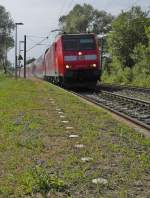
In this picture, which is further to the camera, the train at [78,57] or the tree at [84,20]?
the tree at [84,20]

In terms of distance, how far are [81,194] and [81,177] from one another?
71 centimetres

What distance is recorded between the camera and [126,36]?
59.2 meters

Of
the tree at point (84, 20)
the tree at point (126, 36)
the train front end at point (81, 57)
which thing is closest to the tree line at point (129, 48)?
the tree at point (126, 36)

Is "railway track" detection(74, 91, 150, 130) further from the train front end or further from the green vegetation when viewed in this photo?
the green vegetation

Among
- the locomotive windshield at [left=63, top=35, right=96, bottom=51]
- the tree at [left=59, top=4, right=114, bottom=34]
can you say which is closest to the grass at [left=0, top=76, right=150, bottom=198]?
the locomotive windshield at [left=63, top=35, right=96, bottom=51]

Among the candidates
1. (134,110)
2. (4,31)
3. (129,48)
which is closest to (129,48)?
(129,48)

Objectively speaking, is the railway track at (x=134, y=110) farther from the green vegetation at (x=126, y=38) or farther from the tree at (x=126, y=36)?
the tree at (x=126, y=36)

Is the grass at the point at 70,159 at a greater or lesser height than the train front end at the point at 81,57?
lesser

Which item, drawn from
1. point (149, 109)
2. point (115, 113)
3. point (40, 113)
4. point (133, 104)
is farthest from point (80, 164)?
point (133, 104)

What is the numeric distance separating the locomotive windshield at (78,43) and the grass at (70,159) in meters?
18.8

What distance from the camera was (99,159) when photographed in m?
7.64

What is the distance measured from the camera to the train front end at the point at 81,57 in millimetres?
30953

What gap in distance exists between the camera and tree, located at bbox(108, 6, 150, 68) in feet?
192

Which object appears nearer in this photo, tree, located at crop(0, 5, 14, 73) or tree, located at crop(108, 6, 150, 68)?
tree, located at crop(108, 6, 150, 68)
